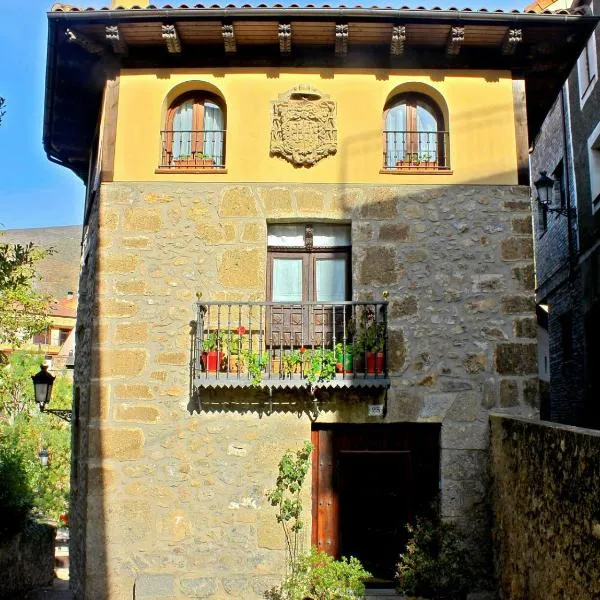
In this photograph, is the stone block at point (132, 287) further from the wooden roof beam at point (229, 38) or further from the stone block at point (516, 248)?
the stone block at point (516, 248)

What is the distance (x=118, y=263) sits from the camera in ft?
24.4

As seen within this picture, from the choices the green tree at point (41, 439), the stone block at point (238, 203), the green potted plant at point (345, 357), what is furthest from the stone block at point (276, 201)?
the green tree at point (41, 439)

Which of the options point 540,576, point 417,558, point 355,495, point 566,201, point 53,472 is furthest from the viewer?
point 53,472

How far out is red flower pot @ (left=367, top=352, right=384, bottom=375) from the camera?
705 centimetres

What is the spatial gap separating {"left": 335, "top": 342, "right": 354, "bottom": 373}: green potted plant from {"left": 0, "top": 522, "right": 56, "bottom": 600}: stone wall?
6863 mm

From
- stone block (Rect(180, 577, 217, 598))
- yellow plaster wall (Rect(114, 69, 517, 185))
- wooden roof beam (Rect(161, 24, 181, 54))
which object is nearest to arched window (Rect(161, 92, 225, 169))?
yellow plaster wall (Rect(114, 69, 517, 185))

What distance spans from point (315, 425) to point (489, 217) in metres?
2.86

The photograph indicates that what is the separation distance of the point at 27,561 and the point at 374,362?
28.4 feet

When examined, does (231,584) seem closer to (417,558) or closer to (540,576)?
(417,558)

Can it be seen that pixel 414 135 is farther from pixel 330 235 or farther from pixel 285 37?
pixel 285 37

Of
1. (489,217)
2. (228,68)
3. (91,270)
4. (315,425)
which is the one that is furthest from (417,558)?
(228,68)

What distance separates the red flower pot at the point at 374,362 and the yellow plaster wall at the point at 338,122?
1895 millimetres

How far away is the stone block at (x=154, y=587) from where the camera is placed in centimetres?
672

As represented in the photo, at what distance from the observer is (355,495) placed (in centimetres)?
719
